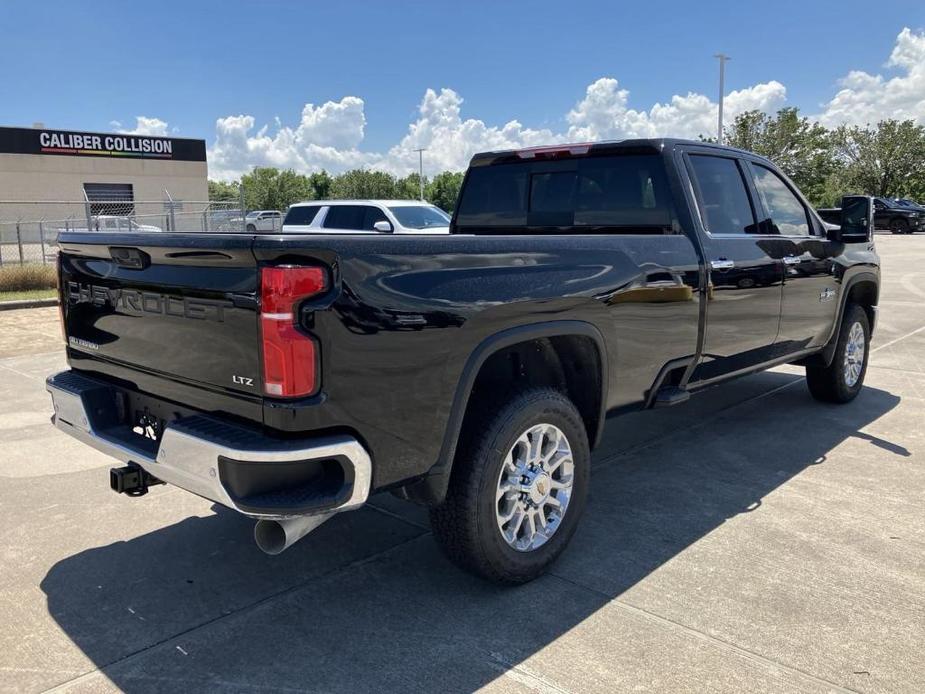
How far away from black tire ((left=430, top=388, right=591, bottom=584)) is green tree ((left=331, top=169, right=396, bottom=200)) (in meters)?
74.3

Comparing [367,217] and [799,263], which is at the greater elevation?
[367,217]

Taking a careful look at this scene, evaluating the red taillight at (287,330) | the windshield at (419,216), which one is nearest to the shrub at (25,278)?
the windshield at (419,216)

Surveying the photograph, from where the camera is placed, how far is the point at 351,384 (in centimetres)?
260

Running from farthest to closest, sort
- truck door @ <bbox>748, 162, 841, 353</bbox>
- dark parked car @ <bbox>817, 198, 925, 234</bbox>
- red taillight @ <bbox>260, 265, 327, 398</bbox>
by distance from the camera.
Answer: dark parked car @ <bbox>817, 198, 925, 234</bbox>, truck door @ <bbox>748, 162, 841, 353</bbox>, red taillight @ <bbox>260, 265, 327, 398</bbox>

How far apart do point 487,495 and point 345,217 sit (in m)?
11.1

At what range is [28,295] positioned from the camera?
1362 cm

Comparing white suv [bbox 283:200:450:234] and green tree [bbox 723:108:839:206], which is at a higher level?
green tree [bbox 723:108:839:206]

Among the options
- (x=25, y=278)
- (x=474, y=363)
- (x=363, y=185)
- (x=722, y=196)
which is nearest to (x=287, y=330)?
(x=474, y=363)

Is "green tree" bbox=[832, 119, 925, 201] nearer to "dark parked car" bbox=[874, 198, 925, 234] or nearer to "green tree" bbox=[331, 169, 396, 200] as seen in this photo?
"dark parked car" bbox=[874, 198, 925, 234]

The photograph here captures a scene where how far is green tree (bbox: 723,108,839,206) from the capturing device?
138 feet

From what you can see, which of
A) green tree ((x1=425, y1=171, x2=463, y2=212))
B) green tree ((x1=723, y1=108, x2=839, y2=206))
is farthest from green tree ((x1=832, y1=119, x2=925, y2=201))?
green tree ((x1=425, y1=171, x2=463, y2=212))

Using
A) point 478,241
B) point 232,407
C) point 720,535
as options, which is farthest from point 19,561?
point 720,535

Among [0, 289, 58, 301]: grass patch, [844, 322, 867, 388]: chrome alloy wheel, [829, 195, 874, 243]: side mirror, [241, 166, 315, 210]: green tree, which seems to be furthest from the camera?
[241, 166, 315, 210]: green tree

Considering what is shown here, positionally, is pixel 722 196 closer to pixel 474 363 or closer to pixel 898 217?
pixel 474 363
